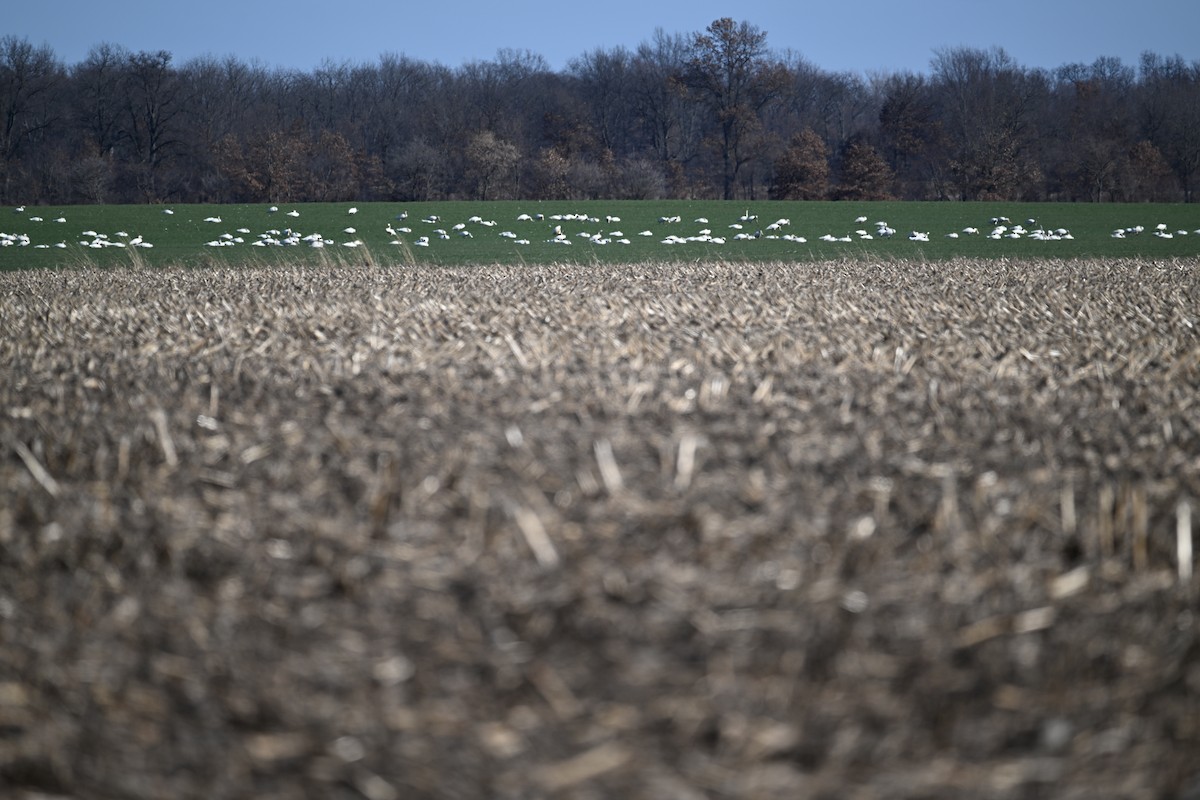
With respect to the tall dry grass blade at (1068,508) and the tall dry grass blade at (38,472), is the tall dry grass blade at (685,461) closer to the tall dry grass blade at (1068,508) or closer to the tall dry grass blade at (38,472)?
the tall dry grass blade at (1068,508)

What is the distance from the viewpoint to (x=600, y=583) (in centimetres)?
182

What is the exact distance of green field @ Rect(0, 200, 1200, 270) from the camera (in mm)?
14586

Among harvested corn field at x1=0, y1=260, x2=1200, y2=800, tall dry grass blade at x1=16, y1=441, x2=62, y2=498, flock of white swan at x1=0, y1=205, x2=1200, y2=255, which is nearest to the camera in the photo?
harvested corn field at x1=0, y1=260, x2=1200, y2=800

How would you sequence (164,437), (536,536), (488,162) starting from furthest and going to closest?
(488,162) → (164,437) → (536,536)

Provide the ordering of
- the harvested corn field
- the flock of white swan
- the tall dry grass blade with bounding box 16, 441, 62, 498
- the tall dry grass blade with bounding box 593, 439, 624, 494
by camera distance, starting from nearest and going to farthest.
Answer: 1. the harvested corn field
2. the tall dry grass blade with bounding box 593, 439, 624, 494
3. the tall dry grass blade with bounding box 16, 441, 62, 498
4. the flock of white swan

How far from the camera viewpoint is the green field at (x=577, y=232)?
14.6 m

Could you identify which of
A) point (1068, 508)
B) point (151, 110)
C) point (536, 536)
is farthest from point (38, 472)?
point (151, 110)

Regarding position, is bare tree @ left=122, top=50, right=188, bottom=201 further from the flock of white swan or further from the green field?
the flock of white swan

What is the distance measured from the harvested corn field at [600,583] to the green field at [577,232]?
8.46 meters

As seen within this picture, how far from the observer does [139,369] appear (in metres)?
3.82

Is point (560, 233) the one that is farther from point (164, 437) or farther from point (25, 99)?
point (25, 99)

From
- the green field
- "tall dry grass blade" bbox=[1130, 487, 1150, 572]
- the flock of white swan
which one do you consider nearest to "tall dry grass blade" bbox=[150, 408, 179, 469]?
"tall dry grass blade" bbox=[1130, 487, 1150, 572]

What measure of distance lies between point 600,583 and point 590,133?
4397 centimetres

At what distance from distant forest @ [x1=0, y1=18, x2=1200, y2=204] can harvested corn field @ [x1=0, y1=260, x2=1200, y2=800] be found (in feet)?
104
